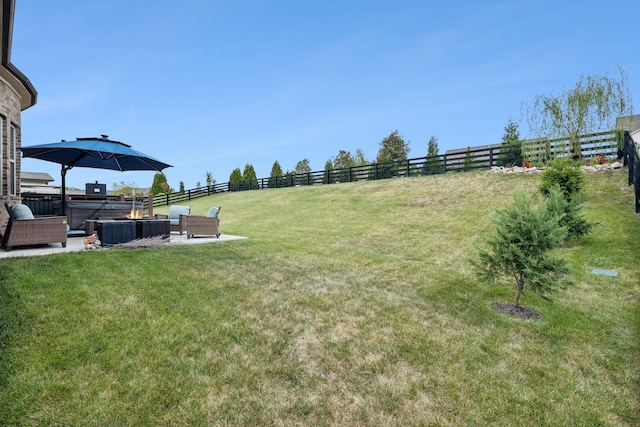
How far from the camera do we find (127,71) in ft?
52.4

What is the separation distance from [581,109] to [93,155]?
72.6 ft

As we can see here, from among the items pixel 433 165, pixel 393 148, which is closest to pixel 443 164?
pixel 433 165

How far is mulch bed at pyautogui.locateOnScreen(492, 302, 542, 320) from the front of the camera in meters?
3.84

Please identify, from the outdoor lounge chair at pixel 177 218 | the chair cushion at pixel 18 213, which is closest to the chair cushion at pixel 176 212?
the outdoor lounge chair at pixel 177 218

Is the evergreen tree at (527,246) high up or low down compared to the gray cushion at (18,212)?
down

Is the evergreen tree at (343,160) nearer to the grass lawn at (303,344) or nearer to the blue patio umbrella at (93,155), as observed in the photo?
the blue patio umbrella at (93,155)

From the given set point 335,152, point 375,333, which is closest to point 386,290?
point 375,333

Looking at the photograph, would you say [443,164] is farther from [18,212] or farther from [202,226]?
[18,212]

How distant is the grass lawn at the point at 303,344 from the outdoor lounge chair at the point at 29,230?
5.09 ft

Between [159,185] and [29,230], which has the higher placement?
[159,185]

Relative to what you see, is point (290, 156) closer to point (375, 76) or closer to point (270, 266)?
point (375, 76)

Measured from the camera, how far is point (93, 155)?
823 cm

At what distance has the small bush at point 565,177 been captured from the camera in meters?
7.88

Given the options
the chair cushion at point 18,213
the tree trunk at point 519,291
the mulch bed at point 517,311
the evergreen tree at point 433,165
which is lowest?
the mulch bed at point 517,311
